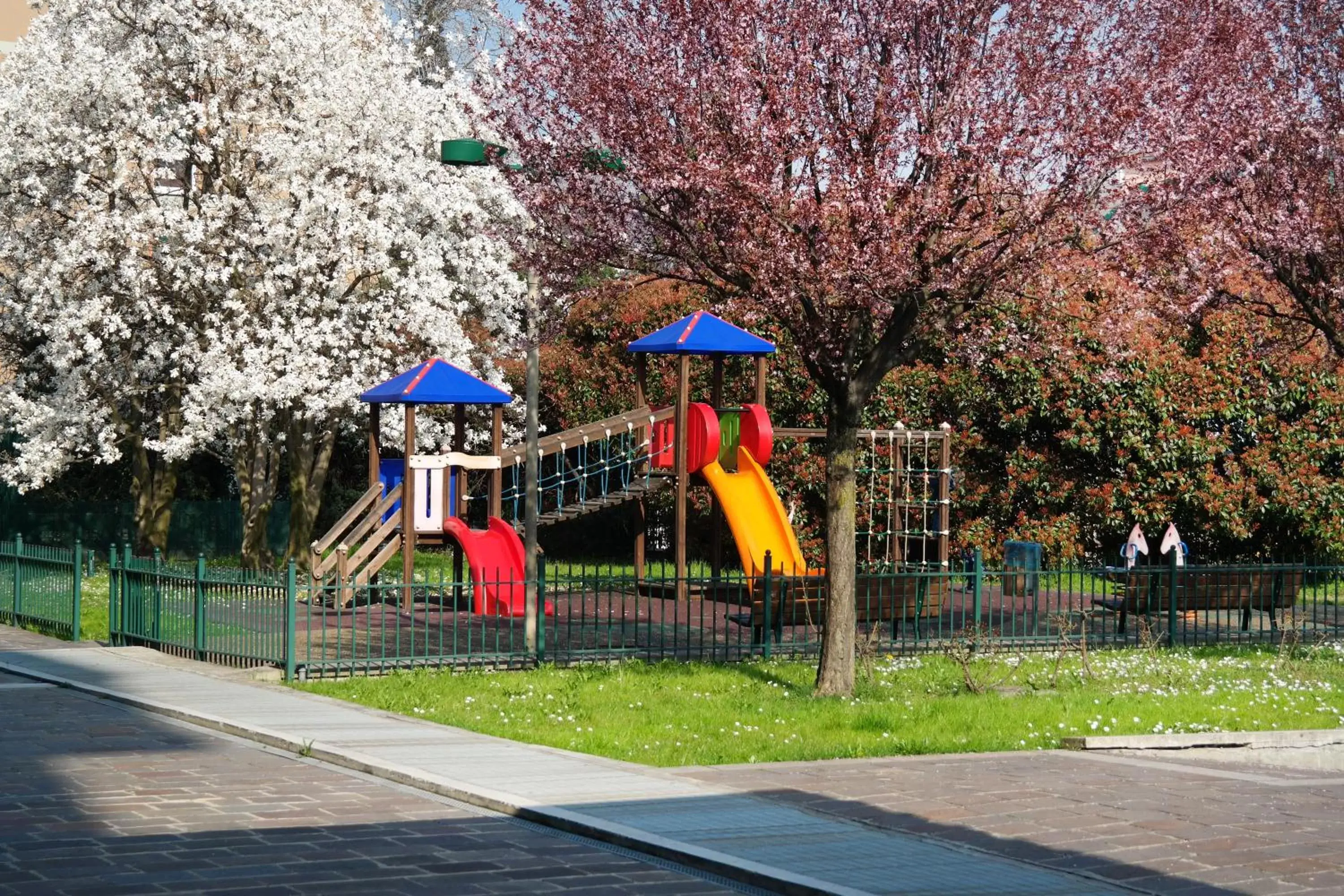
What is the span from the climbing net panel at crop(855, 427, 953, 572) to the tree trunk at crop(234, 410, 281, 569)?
36.1 feet

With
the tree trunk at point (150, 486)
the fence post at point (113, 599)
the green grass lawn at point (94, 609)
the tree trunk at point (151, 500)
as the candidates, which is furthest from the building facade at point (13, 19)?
the fence post at point (113, 599)

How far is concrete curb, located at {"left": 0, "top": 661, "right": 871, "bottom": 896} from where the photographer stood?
333 inches

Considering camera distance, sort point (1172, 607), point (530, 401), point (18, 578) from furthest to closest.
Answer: point (18, 578) < point (1172, 607) < point (530, 401)

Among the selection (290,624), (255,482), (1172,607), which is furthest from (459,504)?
(1172,607)

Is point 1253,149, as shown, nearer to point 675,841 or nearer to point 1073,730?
point 1073,730

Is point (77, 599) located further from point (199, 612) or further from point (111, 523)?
point (111, 523)

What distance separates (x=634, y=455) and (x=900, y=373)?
583cm

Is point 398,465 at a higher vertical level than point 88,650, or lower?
higher

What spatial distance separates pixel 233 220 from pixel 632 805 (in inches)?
880

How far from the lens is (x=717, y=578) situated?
19328 mm

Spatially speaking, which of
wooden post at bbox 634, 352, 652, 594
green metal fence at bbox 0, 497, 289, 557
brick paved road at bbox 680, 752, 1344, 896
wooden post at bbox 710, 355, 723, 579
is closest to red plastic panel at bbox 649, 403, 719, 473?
wooden post at bbox 710, 355, 723, 579

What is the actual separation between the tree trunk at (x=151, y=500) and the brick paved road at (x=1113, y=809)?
2507 cm

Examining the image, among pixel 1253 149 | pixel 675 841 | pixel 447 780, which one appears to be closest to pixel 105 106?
pixel 1253 149

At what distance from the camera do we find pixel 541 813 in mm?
10148
